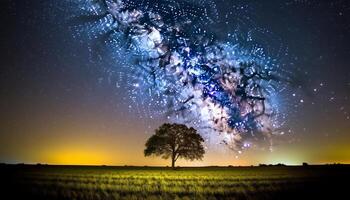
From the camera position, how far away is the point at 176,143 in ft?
210

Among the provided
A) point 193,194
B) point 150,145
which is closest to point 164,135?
point 150,145

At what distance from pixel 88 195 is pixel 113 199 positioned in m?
1.87

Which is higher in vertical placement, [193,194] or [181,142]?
[181,142]

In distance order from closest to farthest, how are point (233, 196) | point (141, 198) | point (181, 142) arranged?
1. point (141, 198)
2. point (233, 196)
3. point (181, 142)

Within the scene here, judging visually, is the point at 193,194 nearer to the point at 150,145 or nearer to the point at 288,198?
the point at 288,198

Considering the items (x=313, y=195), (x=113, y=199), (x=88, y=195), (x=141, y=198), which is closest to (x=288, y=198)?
(x=313, y=195)

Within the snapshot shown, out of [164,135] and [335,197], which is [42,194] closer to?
[335,197]

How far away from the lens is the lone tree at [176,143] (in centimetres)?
6359

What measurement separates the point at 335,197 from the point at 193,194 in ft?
22.0

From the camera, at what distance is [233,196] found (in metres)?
19.9

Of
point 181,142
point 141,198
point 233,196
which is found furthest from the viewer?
point 181,142

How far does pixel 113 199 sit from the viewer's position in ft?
59.0

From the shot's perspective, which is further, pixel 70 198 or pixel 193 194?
pixel 193 194

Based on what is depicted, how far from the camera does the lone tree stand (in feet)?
209
